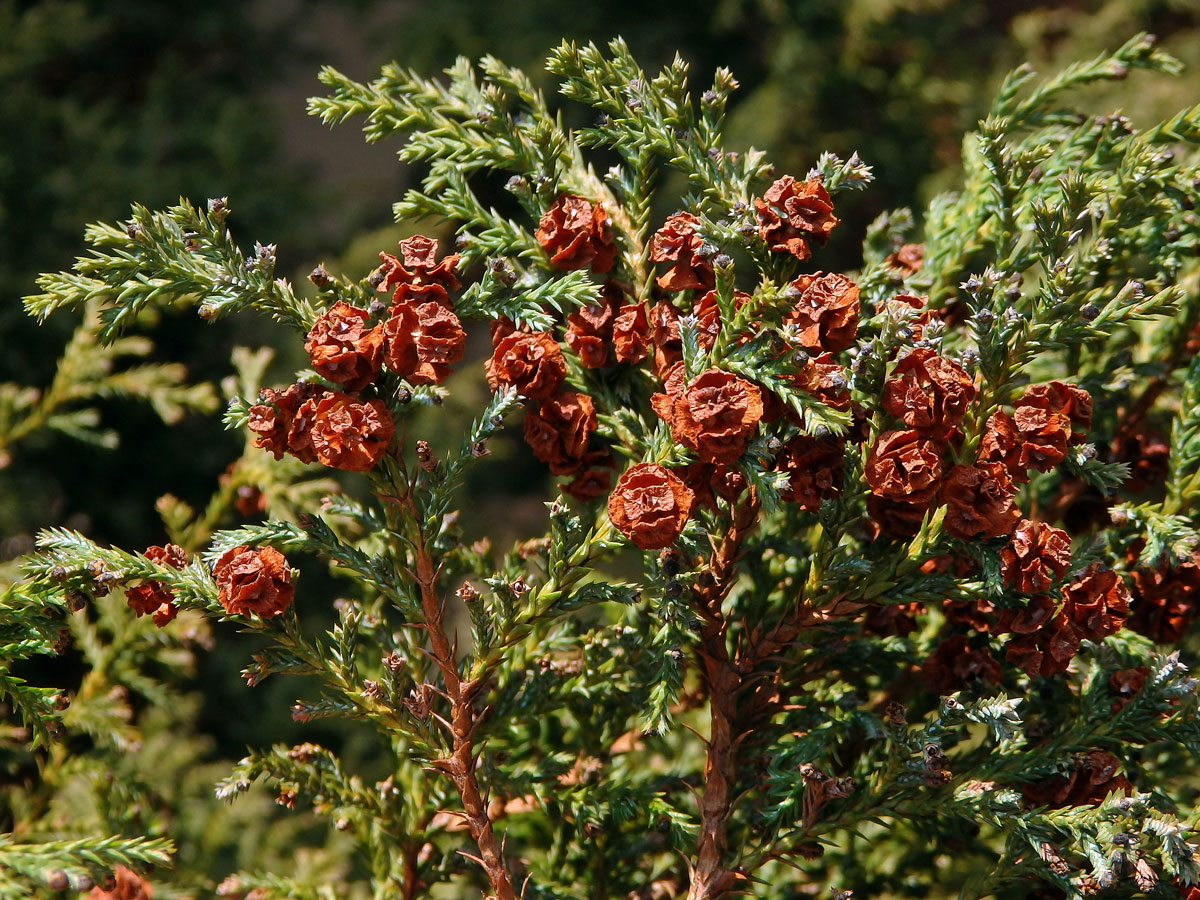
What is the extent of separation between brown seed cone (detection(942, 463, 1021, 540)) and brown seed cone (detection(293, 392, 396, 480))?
1.51 feet

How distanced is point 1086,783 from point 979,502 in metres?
0.30

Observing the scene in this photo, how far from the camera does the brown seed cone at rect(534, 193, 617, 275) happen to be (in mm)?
935

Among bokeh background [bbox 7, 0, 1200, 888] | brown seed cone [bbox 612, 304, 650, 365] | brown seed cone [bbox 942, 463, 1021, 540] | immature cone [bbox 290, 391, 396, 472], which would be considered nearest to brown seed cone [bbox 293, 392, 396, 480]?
immature cone [bbox 290, 391, 396, 472]

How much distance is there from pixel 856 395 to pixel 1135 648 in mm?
379

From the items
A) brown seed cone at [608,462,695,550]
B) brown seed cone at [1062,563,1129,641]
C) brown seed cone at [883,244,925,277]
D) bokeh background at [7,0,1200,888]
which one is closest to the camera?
brown seed cone at [608,462,695,550]

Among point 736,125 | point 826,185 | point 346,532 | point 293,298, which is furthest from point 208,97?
point 826,185

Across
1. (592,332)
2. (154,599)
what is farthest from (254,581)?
(592,332)

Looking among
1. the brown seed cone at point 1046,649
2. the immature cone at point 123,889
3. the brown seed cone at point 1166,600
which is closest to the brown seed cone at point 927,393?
the brown seed cone at point 1046,649

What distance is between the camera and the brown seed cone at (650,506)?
76cm

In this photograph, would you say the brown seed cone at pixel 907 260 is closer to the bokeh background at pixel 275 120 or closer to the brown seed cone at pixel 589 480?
the brown seed cone at pixel 589 480

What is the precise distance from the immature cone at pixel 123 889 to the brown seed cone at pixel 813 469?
2.44ft

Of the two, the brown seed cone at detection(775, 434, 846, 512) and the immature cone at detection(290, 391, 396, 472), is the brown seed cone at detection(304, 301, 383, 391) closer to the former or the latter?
the immature cone at detection(290, 391, 396, 472)

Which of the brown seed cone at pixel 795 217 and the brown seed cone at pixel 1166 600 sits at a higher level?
the brown seed cone at pixel 795 217

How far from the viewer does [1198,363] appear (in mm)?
1048
